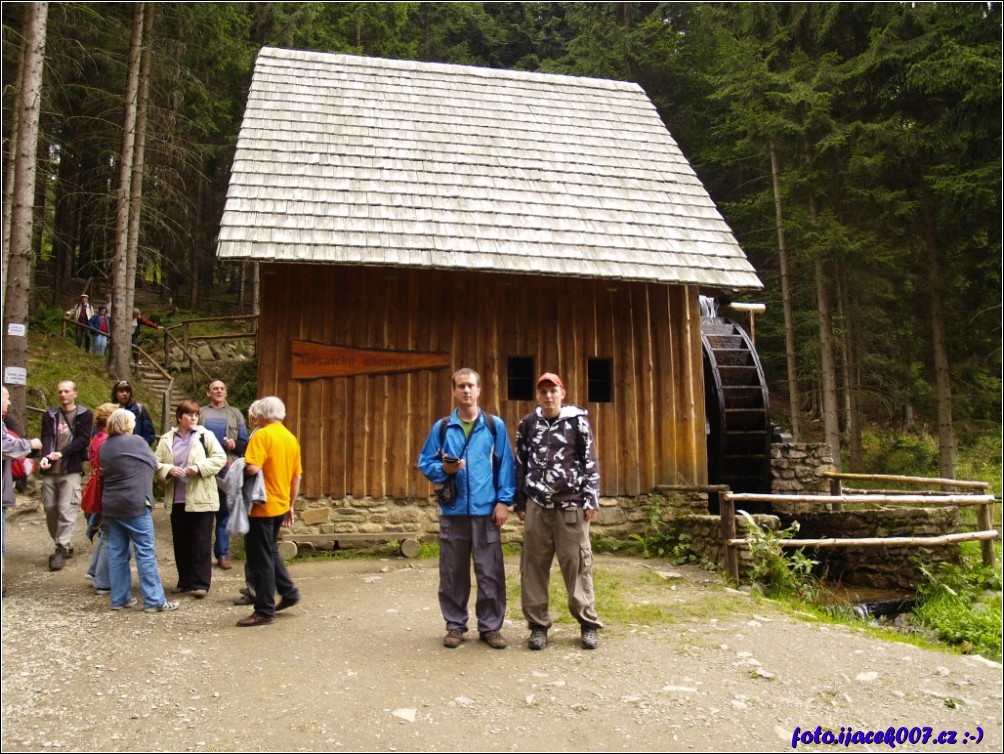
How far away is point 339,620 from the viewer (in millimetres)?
5992

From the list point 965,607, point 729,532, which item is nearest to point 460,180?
point 729,532

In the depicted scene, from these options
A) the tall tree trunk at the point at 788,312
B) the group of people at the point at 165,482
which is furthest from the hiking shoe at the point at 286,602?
the tall tree trunk at the point at 788,312

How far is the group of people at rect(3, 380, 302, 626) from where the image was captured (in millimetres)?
5645

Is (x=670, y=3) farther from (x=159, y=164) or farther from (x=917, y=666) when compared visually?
(x=917, y=666)

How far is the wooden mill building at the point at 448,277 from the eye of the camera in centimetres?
924

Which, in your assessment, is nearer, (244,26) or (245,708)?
(245,708)

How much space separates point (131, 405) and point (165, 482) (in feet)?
4.46

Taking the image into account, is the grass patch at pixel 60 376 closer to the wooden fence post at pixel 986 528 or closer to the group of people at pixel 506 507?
the group of people at pixel 506 507

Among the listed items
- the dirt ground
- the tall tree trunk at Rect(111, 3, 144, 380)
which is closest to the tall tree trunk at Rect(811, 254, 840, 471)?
the dirt ground

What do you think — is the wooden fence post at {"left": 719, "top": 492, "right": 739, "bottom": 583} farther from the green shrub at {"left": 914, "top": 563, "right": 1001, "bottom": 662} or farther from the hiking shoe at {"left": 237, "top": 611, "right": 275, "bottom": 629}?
the hiking shoe at {"left": 237, "top": 611, "right": 275, "bottom": 629}

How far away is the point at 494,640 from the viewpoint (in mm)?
5156

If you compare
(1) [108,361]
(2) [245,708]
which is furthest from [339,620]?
(1) [108,361]

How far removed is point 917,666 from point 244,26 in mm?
22249

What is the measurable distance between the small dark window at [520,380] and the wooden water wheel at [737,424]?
3524mm
